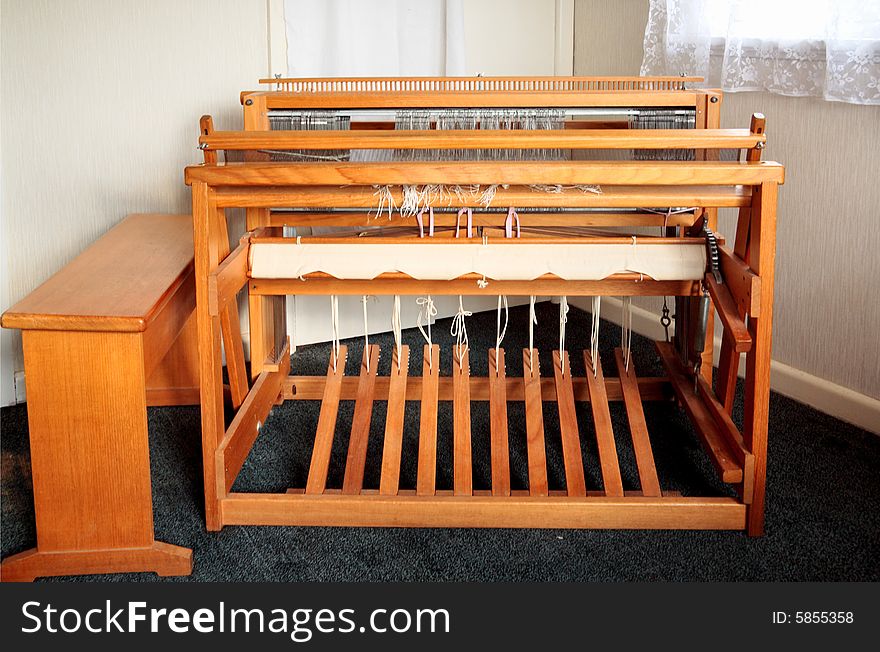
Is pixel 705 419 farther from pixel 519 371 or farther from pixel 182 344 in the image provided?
pixel 182 344

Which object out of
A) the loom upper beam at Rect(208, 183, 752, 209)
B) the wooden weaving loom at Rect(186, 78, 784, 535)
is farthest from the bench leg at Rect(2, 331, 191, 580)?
the loom upper beam at Rect(208, 183, 752, 209)

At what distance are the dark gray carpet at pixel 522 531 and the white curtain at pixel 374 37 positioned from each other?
104 cm

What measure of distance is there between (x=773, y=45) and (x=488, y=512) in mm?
1502

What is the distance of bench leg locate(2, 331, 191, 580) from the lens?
1.78m

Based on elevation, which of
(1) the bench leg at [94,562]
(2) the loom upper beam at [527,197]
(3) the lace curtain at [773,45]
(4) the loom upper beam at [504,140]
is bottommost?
(1) the bench leg at [94,562]

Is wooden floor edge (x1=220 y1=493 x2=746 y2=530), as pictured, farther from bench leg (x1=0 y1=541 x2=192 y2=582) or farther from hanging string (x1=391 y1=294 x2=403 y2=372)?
hanging string (x1=391 y1=294 x2=403 y2=372)

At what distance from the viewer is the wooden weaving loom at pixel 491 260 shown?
1.79 m

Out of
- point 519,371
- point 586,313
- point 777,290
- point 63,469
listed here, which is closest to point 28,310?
point 63,469

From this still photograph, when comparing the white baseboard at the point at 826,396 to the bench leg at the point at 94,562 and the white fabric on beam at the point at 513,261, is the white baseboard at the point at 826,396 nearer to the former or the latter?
the white fabric on beam at the point at 513,261

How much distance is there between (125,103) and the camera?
2701 mm

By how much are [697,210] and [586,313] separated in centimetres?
121

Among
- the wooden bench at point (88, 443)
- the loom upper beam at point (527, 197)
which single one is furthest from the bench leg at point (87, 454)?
the loom upper beam at point (527, 197)

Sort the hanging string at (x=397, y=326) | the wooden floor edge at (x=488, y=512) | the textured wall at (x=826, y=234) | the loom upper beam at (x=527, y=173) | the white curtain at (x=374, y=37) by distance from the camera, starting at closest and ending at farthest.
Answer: the loom upper beam at (x=527, y=173) < the wooden floor edge at (x=488, y=512) < the hanging string at (x=397, y=326) < the textured wall at (x=826, y=234) < the white curtain at (x=374, y=37)

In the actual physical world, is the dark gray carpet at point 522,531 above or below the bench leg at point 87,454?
below
